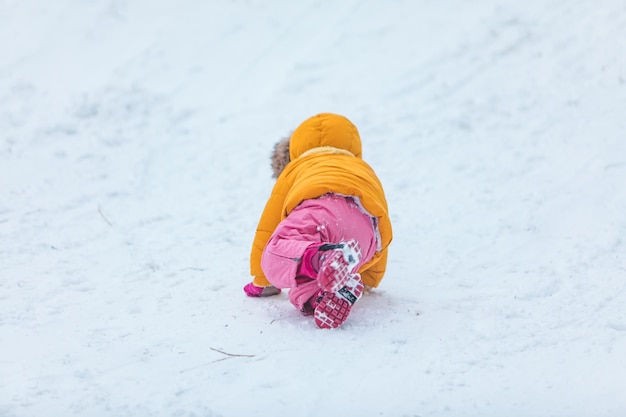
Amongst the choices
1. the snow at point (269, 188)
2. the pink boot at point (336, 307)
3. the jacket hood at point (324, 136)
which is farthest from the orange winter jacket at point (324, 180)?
the pink boot at point (336, 307)

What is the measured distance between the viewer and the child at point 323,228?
3.65 m

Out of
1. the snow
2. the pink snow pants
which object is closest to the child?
the pink snow pants

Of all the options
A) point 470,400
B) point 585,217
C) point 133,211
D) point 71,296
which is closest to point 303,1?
point 133,211

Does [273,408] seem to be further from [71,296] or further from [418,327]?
[71,296]

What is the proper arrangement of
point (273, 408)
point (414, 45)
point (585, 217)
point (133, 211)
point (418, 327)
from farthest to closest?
point (414, 45) < point (133, 211) < point (585, 217) < point (418, 327) < point (273, 408)

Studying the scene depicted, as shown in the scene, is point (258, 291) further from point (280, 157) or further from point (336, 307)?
point (280, 157)

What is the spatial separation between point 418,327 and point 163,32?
5.63 meters

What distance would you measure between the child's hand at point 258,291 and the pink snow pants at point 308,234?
16.1 inches

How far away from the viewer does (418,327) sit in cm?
386

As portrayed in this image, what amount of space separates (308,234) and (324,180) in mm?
333

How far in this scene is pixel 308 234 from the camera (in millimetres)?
3832

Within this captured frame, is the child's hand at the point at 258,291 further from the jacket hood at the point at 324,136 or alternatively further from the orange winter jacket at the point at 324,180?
the jacket hood at the point at 324,136

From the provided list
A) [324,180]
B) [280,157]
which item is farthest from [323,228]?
[280,157]

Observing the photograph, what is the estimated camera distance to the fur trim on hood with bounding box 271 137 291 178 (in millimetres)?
4685
